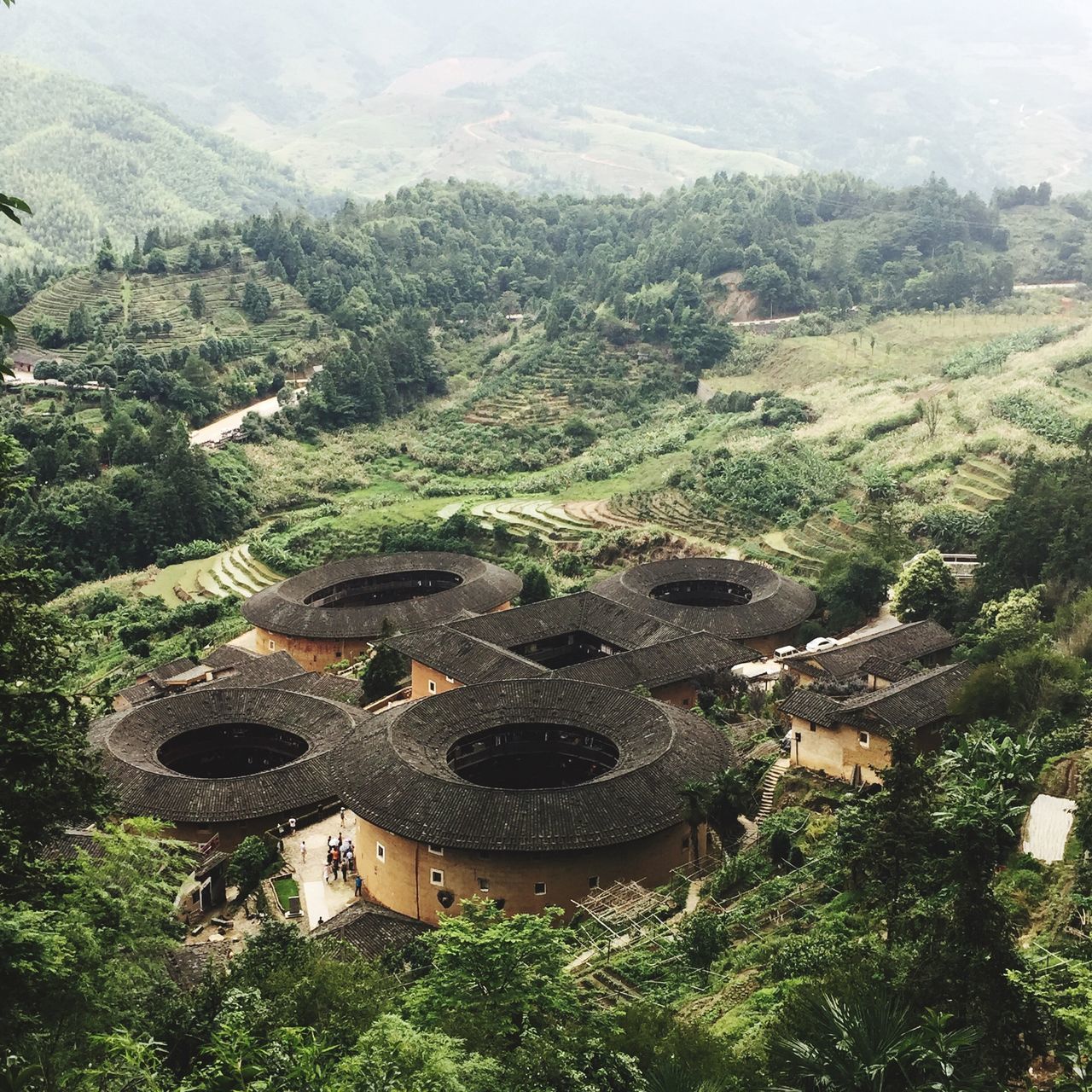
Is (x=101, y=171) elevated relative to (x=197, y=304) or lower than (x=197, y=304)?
elevated

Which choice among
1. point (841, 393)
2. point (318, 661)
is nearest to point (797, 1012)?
point (318, 661)

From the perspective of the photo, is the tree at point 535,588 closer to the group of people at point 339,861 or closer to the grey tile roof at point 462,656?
the grey tile roof at point 462,656

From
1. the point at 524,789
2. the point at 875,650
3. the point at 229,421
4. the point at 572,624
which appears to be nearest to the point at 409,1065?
the point at 524,789

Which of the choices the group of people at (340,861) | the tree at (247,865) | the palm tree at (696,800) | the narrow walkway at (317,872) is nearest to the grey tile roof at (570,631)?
the narrow walkway at (317,872)

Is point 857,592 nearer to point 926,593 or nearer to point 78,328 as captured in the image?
point 926,593

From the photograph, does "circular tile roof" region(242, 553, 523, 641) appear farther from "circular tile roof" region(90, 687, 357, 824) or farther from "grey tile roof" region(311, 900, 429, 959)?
"grey tile roof" region(311, 900, 429, 959)

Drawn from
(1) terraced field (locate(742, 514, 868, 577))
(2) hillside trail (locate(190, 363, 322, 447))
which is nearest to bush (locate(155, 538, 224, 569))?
(2) hillside trail (locate(190, 363, 322, 447))
